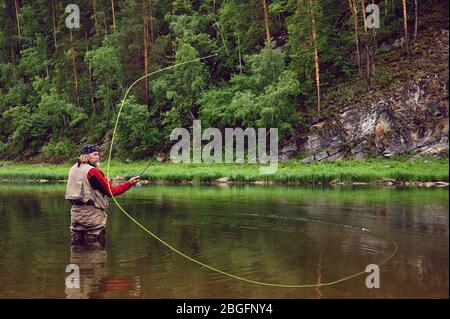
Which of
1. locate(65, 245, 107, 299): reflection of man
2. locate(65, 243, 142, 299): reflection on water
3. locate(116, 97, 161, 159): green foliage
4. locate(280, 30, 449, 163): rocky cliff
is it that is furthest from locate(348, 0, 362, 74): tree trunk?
locate(65, 243, 142, 299): reflection on water

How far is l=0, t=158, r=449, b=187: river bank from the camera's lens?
25250mm

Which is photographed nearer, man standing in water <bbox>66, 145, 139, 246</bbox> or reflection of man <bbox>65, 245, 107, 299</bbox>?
reflection of man <bbox>65, 245, 107, 299</bbox>

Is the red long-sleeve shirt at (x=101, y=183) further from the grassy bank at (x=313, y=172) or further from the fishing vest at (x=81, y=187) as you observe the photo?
the grassy bank at (x=313, y=172)

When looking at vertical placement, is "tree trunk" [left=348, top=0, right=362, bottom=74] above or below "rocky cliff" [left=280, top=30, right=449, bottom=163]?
above

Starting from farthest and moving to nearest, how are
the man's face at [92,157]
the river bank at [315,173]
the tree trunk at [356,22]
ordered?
the tree trunk at [356,22]
the river bank at [315,173]
the man's face at [92,157]

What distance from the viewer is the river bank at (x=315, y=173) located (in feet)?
82.8

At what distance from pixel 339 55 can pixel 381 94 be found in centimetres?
583

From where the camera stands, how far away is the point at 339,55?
3819cm

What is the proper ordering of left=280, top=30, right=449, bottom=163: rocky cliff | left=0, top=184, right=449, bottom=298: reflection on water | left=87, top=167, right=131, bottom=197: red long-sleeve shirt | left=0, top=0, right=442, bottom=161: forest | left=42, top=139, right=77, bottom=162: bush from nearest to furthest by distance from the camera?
left=0, top=184, right=449, bottom=298: reflection on water
left=87, top=167, right=131, bottom=197: red long-sleeve shirt
left=280, top=30, right=449, bottom=163: rocky cliff
left=0, top=0, right=442, bottom=161: forest
left=42, top=139, right=77, bottom=162: bush

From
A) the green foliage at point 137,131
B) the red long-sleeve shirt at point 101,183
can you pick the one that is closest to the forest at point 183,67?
the green foliage at point 137,131

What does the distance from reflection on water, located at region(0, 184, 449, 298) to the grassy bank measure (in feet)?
29.5

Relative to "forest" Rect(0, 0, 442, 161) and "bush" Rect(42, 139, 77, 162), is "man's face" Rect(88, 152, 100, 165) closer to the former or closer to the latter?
"forest" Rect(0, 0, 442, 161)

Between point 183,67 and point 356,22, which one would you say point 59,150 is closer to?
point 183,67
